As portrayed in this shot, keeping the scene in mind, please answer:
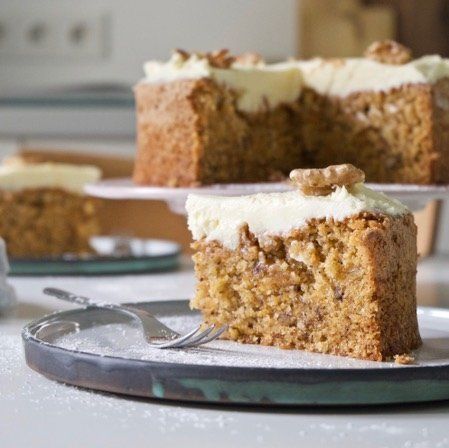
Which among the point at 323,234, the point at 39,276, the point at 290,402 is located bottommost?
the point at 39,276

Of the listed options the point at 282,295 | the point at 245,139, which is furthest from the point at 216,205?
the point at 245,139

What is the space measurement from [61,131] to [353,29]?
1.12 m

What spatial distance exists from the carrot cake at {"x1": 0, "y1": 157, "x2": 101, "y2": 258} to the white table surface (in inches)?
59.2

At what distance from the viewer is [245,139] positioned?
7.75 feet

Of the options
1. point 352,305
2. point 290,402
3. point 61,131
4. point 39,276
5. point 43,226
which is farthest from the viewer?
point 61,131

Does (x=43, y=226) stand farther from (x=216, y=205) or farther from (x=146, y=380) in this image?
(x=146, y=380)

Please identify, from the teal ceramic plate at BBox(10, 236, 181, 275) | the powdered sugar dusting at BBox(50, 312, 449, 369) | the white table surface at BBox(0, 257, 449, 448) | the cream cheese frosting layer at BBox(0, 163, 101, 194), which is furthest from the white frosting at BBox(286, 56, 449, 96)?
the white table surface at BBox(0, 257, 449, 448)

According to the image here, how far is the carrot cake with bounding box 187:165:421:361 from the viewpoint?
51.2 inches

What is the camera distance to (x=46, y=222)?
9.23 feet

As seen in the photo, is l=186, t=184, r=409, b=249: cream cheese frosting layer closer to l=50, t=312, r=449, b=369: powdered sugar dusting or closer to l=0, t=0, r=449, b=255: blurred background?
l=50, t=312, r=449, b=369: powdered sugar dusting

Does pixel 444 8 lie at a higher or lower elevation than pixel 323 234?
higher

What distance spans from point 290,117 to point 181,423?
4.68 ft

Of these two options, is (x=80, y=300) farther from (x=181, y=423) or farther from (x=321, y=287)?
(x=181, y=423)

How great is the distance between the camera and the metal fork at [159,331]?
1285mm
